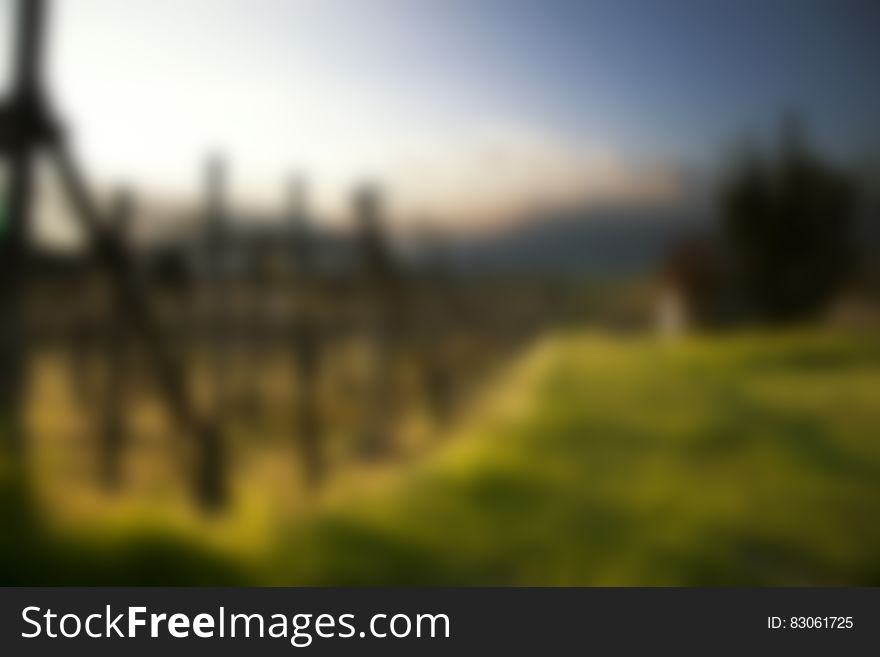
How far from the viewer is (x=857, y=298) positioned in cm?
137

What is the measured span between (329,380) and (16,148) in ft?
2.00

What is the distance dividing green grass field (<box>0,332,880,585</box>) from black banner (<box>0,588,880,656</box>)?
0.09 feet

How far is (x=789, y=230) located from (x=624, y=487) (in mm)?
553

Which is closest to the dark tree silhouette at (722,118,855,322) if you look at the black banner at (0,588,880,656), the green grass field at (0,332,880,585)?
the green grass field at (0,332,880,585)

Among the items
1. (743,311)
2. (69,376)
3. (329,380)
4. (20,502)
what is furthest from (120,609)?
(743,311)

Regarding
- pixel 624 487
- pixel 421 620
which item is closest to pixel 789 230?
pixel 624 487

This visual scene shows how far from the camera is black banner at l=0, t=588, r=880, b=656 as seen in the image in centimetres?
118

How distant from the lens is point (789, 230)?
1.37 meters

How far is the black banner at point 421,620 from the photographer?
1179 mm

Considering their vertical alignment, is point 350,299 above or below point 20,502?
above

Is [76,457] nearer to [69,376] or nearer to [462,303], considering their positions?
[69,376]

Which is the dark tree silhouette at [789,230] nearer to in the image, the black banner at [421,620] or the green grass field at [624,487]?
the green grass field at [624,487]

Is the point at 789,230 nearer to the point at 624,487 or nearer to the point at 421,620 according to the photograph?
the point at 624,487

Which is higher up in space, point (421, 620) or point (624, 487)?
point (624, 487)
